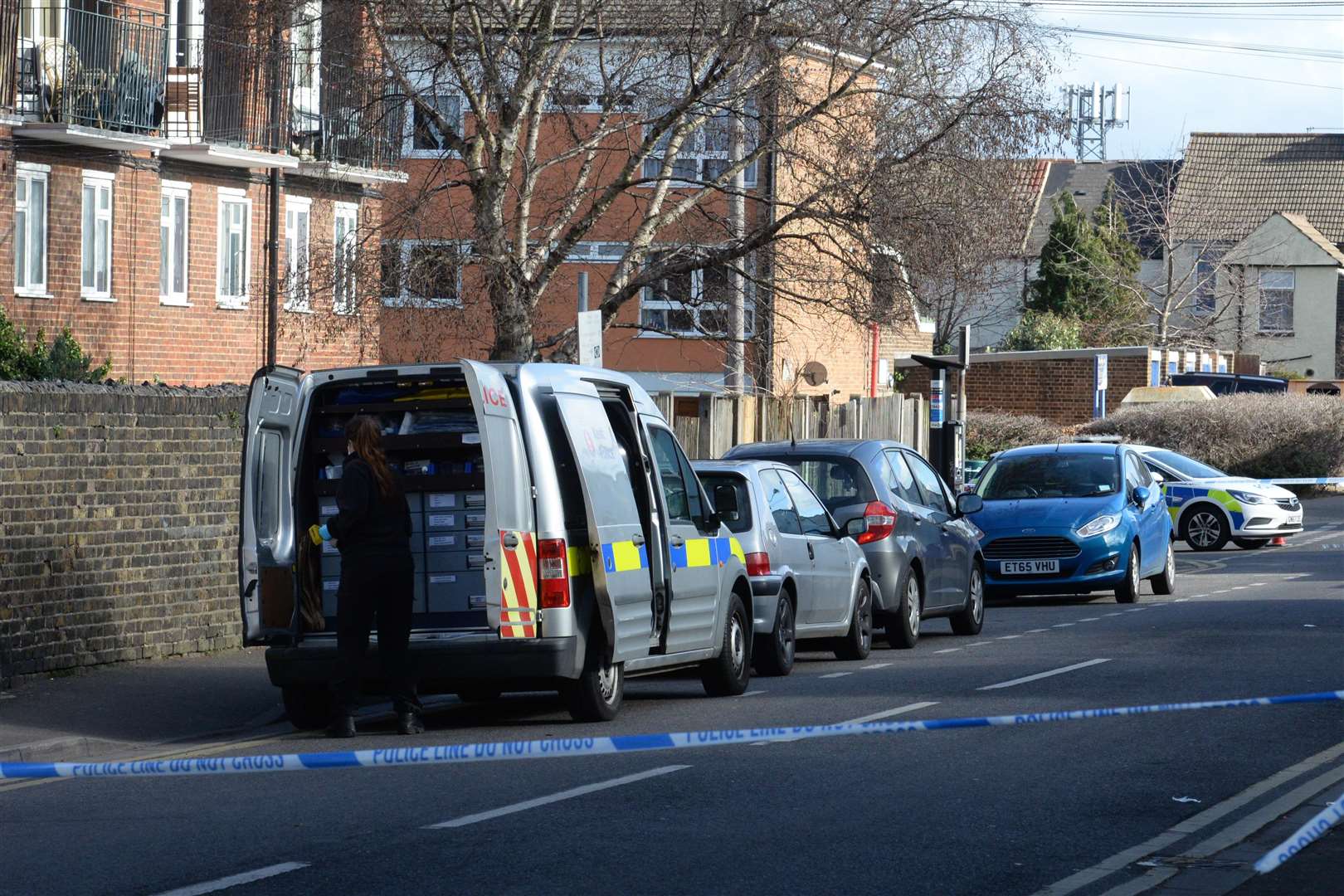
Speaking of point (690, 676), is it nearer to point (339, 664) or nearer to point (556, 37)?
point (339, 664)

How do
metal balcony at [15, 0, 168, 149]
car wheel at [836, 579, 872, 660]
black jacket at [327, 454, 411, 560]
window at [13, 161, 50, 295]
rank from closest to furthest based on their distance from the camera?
black jacket at [327, 454, 411, 560], car wheel at [836, 579, 872, 660], metal balcony at [15, 0, 168, 149], window at [13, 161, 50, 295]

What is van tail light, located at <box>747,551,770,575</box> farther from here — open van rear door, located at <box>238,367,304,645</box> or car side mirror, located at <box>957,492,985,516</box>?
car side mirror, located at <box>957,492,985,516</box>

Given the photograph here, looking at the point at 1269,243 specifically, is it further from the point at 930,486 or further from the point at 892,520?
the point at 892,520

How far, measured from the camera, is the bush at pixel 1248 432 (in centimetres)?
4144

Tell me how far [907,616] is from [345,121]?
8.99 m

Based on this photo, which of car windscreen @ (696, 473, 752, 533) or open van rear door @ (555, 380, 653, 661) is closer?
open van rear door @ (555, 380, 653, 661)

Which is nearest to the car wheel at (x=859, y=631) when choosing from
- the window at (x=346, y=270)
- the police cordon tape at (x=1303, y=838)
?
the window at (x=346, y=270)

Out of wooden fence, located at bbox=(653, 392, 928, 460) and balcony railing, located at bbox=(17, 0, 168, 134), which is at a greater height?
balcony railing, located at bbox=(17, 0, 168, 134)

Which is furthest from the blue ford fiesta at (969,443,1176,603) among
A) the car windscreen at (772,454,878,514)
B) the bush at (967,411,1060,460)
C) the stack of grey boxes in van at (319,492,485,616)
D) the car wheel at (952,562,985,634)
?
the bush at (967,411,1060,460)

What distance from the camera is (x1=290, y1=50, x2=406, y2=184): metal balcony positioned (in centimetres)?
2070

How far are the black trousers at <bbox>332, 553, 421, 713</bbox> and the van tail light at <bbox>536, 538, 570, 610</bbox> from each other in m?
0.75

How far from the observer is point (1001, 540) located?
22.1 m

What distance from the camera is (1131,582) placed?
72.3 feet

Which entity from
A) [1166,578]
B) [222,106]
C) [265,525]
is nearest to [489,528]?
[265,525]
